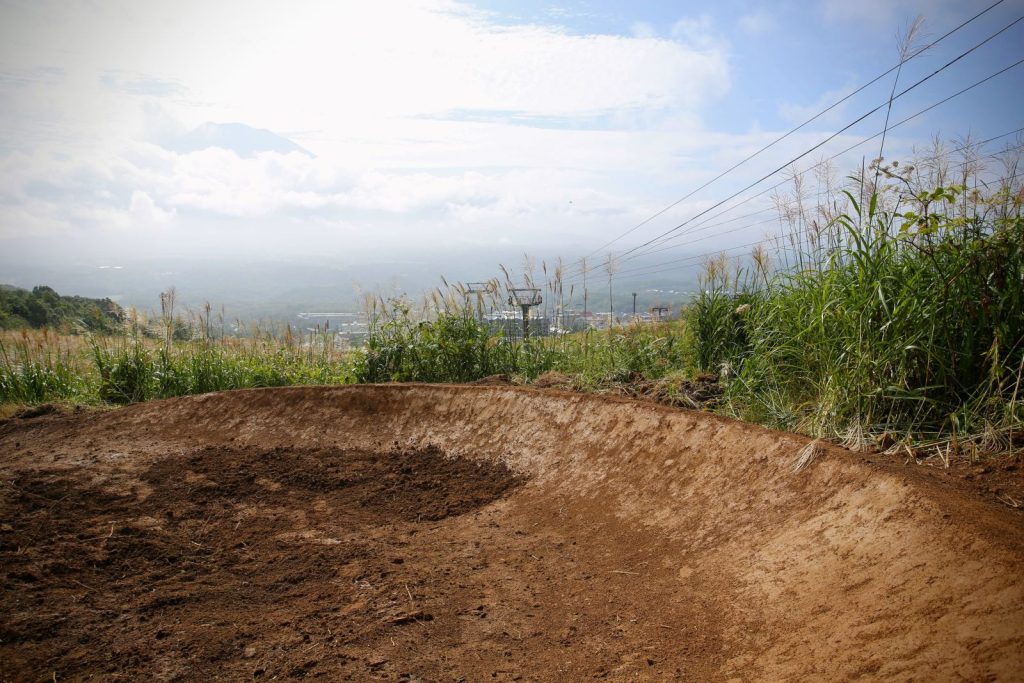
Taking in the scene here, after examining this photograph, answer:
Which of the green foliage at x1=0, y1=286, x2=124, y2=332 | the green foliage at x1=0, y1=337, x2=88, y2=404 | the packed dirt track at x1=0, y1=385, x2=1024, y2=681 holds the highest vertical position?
the green foliage at x1=0, y1=286, x2=124, y2=332

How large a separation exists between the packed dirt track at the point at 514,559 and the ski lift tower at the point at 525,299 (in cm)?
269

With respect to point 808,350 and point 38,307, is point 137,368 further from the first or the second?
point 38,307

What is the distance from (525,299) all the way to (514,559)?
4.98 m

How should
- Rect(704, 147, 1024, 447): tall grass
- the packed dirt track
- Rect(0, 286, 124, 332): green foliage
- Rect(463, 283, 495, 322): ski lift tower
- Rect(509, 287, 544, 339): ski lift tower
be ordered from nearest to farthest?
the packed dirt track < Rect(704, 147, 1024, 447): tall grass < Rect(463, 283, 495, 322): ski lift tower < Rect(509, 287, 544, 339): ski lift tower < Rect(0, 286, 124, 332): green foliage

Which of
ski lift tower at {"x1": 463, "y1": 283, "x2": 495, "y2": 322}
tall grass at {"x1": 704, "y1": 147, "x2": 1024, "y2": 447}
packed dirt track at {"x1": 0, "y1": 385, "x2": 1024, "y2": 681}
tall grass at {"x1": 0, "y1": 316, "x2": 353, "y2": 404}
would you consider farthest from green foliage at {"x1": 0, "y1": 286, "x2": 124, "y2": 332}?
tall grass at {"x1": 704, "y1": 147, "x2": 1024, "y2": 447}

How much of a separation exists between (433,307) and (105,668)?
17.7 ft

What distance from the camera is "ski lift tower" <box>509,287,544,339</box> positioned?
7859mm

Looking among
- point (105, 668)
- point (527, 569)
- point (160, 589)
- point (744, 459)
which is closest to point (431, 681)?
point (527, 569)

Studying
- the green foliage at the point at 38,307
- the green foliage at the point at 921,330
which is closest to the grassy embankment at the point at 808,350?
the green foliage at the point at 921,330

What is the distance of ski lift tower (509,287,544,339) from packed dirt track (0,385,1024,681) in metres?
2.69

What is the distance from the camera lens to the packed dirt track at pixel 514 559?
90.0 inches

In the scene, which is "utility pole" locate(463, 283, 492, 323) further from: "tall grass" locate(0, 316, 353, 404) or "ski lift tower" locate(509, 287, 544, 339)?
"tall grass" locate(0, 316, 353, 404)

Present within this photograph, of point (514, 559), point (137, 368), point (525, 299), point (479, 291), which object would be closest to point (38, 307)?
point (137, 368)

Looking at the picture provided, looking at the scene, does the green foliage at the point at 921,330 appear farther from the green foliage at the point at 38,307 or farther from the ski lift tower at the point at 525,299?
the green foliage at the point at 38,307
